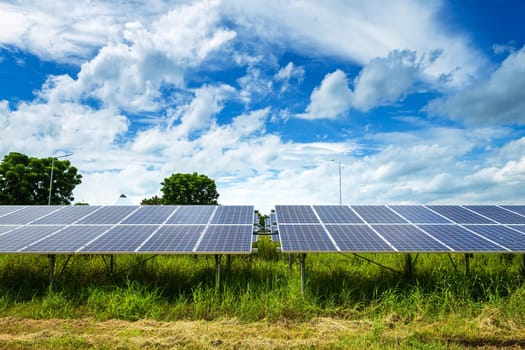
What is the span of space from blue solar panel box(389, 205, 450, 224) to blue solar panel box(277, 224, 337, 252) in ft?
12.5

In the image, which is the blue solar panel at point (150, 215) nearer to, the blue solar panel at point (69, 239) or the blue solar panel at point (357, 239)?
the blue solar panel at point (69, 239)

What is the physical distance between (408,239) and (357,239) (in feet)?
5.00

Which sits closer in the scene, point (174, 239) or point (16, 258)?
point (174, 239)

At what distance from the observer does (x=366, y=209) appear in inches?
536

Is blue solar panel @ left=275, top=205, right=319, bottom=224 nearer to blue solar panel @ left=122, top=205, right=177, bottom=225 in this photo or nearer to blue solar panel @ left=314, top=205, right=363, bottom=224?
blue solar panel @ left=314, top=205, right=363, bottom=224

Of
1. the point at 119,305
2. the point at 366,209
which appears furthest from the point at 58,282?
the point at 366,209

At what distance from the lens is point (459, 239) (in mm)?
10258

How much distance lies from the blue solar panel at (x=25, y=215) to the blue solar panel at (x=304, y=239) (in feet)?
30.9

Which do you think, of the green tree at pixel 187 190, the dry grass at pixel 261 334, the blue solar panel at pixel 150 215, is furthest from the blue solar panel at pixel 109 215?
the green tree at pixel 187 190

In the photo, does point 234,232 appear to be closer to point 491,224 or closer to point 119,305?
point 119,305

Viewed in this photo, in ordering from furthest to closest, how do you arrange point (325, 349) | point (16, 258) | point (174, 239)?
point (16, 258) → point (174, 239) → point (325, 349)

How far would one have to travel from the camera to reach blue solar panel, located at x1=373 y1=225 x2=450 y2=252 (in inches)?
369

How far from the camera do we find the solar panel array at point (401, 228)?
948 cm

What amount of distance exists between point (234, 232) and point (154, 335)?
3814mm
